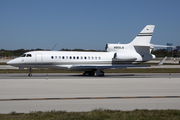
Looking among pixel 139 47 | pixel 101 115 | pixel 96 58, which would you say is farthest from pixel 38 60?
pixel 101 115

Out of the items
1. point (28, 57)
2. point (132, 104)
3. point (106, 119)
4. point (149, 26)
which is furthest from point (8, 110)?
point (149, 26)

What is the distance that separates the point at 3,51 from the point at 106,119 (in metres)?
146

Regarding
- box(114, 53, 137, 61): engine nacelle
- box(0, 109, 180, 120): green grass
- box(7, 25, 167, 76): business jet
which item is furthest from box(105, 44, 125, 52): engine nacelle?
box(0, 109, 180, 120): green grass

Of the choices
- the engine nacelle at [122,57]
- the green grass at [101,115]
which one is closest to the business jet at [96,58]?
the engine nacelle at [122,57]

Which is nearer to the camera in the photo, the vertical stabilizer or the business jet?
the business jet

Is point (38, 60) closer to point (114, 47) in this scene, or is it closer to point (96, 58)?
point (96, 58)

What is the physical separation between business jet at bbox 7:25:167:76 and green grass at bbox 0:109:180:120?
62.4ft

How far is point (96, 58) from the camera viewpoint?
98.9 feet

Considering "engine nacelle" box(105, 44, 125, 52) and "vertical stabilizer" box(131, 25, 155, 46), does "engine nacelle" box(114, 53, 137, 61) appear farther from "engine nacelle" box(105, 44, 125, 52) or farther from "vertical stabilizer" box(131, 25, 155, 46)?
"vertical stabilizer" box(131, 25, 155, 46)

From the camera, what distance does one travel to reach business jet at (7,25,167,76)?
2798cm

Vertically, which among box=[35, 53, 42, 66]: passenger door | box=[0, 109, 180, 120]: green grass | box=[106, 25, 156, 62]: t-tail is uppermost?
box=[106, 25, 156, 62]: t-tail

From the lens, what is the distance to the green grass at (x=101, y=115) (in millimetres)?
8352

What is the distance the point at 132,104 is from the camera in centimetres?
1098

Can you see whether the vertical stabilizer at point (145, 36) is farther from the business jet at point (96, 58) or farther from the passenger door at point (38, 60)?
the passenger door at point (38, 60)
